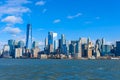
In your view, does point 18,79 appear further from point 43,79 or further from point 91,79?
point 91,79

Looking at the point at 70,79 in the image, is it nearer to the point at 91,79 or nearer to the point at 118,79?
the point at 91,79

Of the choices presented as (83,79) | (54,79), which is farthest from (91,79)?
(54,79)

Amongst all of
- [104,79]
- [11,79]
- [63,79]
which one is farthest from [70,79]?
[11,79]

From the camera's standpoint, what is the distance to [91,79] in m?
83.6

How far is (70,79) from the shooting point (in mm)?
82500

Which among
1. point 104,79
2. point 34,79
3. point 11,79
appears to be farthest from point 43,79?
point 104,79

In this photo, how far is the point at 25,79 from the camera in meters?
82.6

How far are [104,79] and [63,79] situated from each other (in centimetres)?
1001

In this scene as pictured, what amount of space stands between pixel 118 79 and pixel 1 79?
93.3 ft

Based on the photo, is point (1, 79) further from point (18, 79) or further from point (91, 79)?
point (91, 79)

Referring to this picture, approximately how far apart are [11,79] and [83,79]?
17.4 meters

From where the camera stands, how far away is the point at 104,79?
8381 centimetres

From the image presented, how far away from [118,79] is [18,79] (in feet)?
79.8

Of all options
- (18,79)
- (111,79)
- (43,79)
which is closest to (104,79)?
(111,79)
